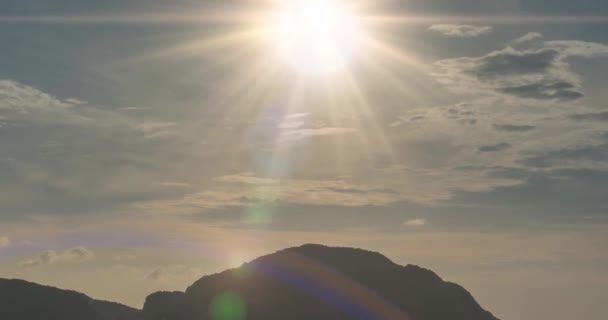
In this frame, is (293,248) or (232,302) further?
(293,248)

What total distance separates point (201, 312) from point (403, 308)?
147 ft

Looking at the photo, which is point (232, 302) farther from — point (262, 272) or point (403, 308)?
point (403, 308)

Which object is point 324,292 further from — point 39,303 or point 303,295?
point 39,303

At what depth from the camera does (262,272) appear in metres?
155

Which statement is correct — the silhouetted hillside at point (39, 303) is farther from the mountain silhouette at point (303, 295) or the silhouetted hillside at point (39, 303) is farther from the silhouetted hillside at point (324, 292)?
the silhouetted hillside at point (324, 292)

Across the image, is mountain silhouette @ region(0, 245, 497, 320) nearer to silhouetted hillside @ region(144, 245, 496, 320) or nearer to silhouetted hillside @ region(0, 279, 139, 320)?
silhouetted hillside @ region(144, 245, 496, 320)

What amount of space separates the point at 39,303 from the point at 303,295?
5515cm

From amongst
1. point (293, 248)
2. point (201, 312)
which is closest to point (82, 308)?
point (201, 312)

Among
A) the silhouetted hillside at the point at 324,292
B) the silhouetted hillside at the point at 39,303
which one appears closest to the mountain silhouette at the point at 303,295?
the silhouetted hillside at the point at 324,292

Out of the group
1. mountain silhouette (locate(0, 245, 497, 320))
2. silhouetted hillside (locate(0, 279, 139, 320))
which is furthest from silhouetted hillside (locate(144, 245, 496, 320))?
silhouetted hillside (locate(0, 279, 139, 320))

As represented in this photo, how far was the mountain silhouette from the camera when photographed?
13800 cm

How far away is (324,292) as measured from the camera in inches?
5891

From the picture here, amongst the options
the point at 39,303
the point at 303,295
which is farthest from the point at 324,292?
the point at 39,303

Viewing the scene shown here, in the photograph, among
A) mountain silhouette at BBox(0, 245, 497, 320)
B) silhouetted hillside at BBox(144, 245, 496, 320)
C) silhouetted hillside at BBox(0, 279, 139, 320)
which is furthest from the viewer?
silhouetted hillside at BBox(144, 245, 496, 320)
